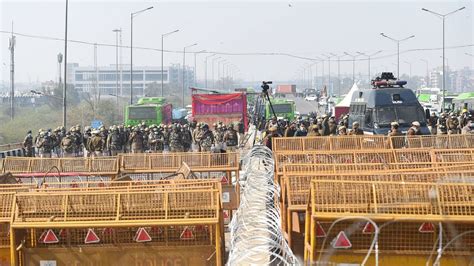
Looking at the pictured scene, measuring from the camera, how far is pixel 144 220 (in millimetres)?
8109

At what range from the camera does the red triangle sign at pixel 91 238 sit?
325 inches

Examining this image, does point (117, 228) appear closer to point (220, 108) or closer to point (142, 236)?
point (142, 236)

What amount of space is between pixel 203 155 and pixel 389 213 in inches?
327

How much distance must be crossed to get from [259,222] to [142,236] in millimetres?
2073

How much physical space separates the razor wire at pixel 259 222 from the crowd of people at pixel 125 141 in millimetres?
10767

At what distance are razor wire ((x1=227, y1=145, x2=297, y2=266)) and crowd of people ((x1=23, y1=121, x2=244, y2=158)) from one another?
10.8 metres

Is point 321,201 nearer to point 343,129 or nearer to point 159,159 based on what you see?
point 159,159

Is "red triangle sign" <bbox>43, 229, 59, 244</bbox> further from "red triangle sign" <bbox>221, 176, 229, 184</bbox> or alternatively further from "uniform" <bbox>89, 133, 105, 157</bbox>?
"uniform" <bbox>89, 133, 105, 157</bbox>

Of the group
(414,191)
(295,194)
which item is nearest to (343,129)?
(295,194)

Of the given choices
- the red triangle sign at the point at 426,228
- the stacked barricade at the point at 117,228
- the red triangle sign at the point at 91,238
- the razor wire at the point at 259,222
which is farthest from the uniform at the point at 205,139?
the red triangle sign at the point at 426,228

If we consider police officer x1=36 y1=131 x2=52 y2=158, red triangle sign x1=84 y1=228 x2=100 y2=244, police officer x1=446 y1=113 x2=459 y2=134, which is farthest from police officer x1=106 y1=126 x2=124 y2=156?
red triangle sign x1=84 y1=228 x2=100 y2=244

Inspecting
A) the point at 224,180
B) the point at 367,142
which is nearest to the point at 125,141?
the point at 367,142

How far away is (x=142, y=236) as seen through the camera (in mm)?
8258

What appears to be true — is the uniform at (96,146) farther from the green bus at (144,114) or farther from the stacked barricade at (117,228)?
the green bus at (144,114)
